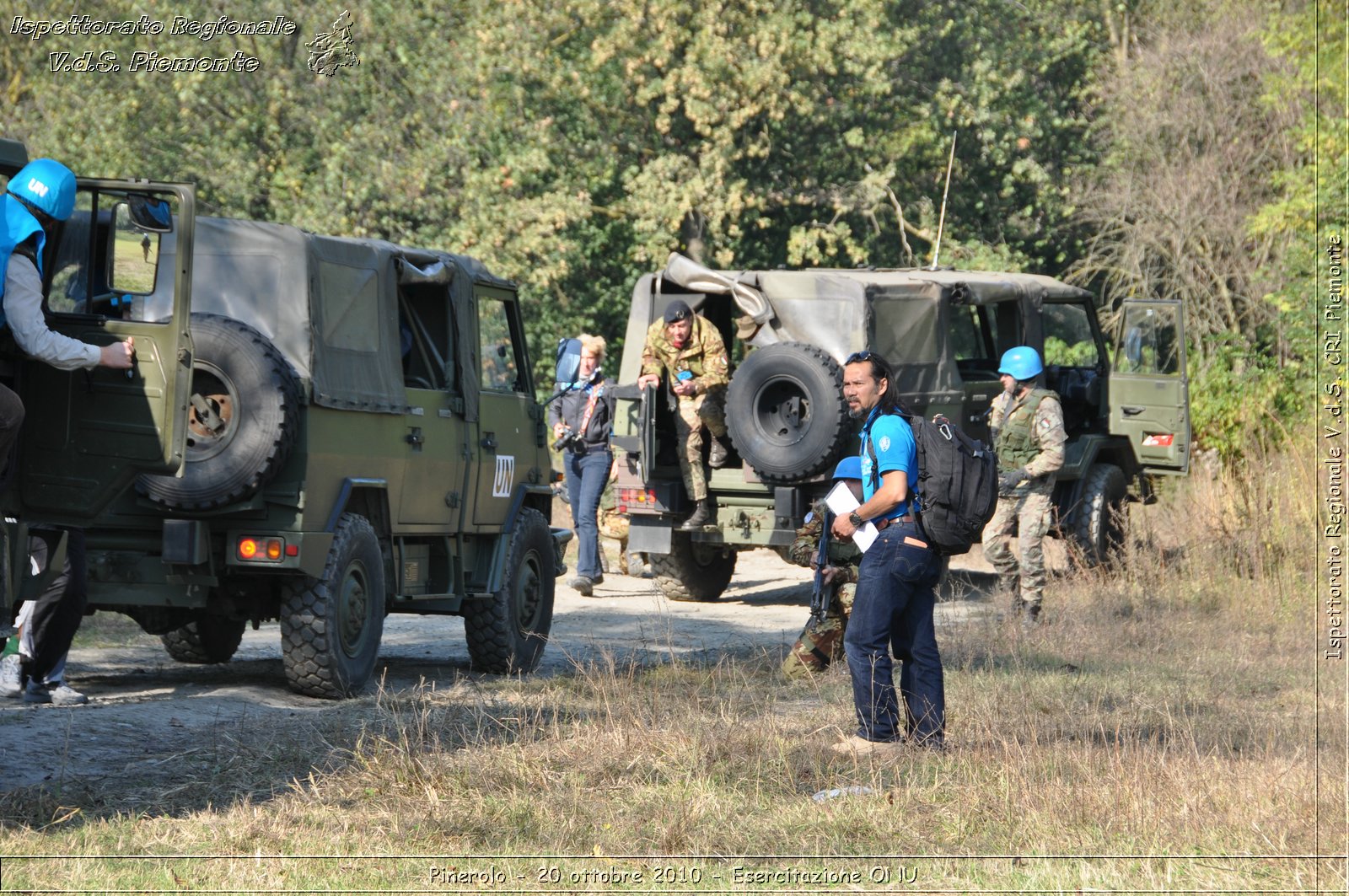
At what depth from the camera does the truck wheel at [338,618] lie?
848cm

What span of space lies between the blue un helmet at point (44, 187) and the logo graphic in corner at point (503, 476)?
4.48 metres

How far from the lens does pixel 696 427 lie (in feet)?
44.0

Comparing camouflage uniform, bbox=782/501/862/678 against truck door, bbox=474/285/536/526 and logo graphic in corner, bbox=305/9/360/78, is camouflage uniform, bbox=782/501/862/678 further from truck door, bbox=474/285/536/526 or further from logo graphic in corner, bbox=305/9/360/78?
logo graphic in corner, bbox=305/9/360/78

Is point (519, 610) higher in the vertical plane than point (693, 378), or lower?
lower

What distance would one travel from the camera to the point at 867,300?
13227mm

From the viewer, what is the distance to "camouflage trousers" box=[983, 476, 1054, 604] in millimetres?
12195

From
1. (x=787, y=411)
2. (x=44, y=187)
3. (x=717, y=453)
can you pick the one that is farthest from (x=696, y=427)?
(x=44, y=187)

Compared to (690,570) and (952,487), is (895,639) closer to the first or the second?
(952,487)

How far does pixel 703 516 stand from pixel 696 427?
0.70 metres

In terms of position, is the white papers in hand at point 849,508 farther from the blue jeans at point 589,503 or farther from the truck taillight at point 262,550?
the blue jeans at point 589,503

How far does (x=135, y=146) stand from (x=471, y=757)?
21981 millimetres

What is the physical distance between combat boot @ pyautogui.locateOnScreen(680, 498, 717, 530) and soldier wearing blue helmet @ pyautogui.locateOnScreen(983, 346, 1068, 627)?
2.23 metres

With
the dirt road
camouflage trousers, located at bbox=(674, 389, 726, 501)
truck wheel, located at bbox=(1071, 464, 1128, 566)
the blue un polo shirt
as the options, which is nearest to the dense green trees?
truck wheel, located at bbox=(1071, 464, 1128, 566)

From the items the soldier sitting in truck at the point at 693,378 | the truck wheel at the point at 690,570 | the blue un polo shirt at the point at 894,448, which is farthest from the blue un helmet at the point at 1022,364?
the blue un polo shirt at the point at 894,448
